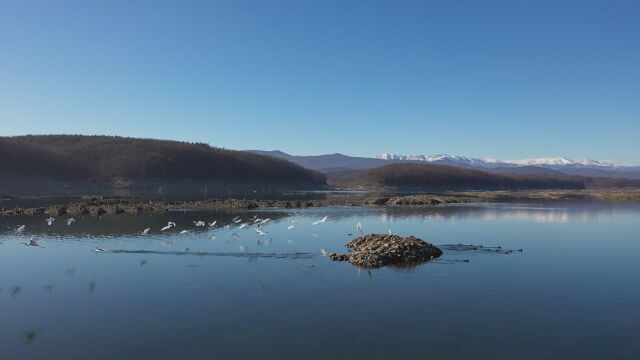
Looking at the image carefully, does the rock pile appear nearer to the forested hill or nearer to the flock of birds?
the flock of birds

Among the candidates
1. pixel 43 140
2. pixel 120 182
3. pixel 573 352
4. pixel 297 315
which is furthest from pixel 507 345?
pixel 43 140

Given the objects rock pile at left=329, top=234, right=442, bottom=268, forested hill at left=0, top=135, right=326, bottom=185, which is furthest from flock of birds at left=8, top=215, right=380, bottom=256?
forested hill at left=0, top=135, right=326, bottom=185

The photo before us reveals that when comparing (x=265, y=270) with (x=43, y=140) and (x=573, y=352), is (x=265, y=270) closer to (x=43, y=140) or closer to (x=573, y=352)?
(x=573, y=352)

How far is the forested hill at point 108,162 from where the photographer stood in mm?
145500

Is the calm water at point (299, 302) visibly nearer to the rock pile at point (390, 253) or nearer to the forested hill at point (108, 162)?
the rock pile at point (390, 253)

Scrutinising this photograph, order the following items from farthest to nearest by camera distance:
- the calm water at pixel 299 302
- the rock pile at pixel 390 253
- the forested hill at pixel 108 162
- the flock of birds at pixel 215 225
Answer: the forested hill at pixel 108 162
the flock of birds at pixel 215 225
the rock pile at pixel 390 253
the calm water at pixel 299 302

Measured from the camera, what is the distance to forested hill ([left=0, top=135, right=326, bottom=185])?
477 feet

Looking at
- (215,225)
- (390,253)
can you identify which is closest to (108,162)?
(215,225)

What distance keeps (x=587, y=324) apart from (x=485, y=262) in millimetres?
11036

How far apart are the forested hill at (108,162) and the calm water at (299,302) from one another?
391ft

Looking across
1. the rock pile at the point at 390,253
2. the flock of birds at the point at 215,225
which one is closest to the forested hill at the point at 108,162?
the flock of birds at the point at 215,225

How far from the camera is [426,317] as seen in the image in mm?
17750

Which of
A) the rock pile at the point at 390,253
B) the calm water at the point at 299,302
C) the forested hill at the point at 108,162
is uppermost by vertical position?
the forested hill at the point at 108,162

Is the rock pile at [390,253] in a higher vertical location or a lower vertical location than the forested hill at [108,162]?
lower
